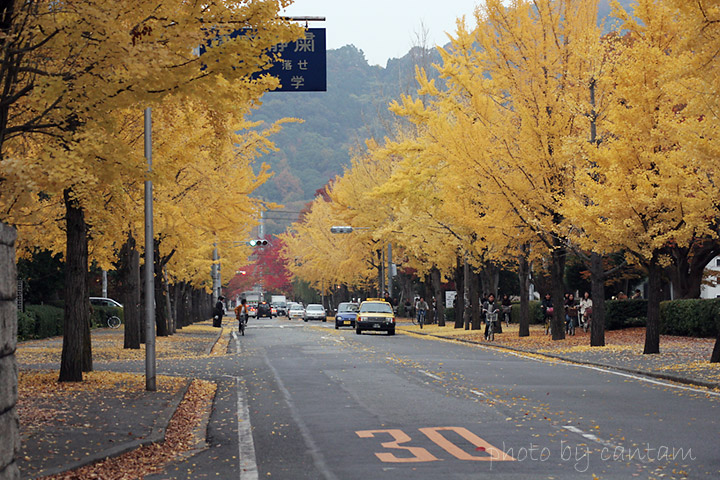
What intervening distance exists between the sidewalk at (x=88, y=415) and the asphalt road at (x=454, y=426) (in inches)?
33.2

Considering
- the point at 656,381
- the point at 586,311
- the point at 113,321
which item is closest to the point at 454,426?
the point at 656,381

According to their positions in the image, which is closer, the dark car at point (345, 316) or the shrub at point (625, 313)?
the shrub at point (625, 313)

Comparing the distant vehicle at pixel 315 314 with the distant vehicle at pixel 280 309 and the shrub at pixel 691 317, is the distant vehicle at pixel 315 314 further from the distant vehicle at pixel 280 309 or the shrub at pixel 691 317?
the shrub at pixel 691 317

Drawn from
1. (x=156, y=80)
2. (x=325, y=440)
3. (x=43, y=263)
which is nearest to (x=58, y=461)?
(x=325, y=440)

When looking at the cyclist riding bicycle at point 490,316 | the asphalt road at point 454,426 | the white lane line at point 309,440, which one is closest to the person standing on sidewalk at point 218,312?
the cyclist riding bicycle at point 490,316

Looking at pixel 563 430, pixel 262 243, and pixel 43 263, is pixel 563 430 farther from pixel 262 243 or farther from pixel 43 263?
pixel 262 243

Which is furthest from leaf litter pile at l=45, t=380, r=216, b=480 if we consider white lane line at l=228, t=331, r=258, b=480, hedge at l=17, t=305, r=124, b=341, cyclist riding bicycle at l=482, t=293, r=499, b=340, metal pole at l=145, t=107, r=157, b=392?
hedge at l=17, t=305, r=124, b=341

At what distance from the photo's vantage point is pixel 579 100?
29.7m

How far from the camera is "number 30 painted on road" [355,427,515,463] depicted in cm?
962

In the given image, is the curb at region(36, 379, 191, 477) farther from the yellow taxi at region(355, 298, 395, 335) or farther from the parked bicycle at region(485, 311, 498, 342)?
the yellow taxi at region(355, 298, 395, 335)

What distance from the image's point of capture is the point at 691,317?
32.9 meters

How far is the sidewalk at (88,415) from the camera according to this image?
9953 millimetres

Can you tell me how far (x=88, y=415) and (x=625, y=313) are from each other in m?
30.5

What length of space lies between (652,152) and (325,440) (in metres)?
15.9
